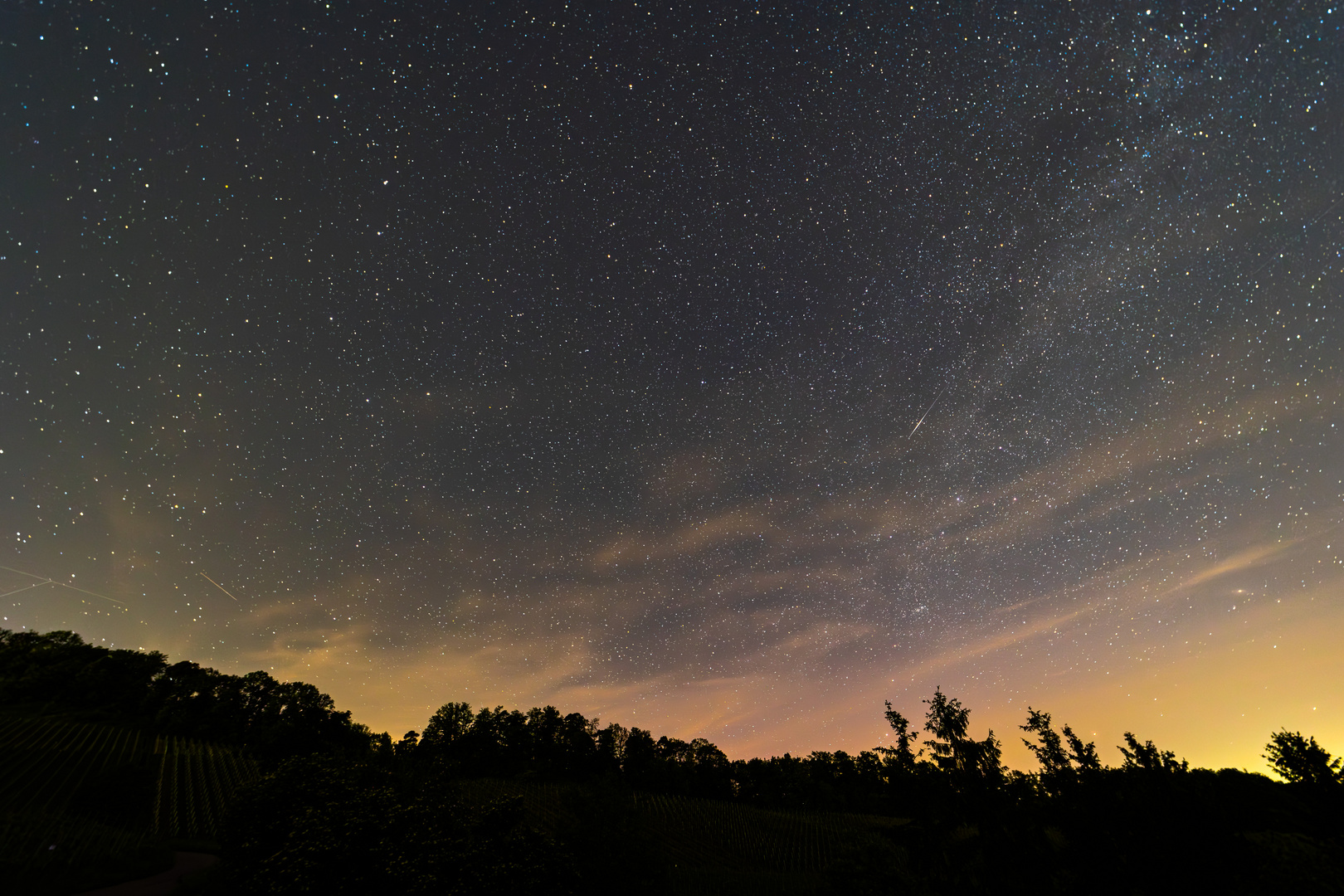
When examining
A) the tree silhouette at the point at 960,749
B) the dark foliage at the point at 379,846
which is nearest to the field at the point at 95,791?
the dark foliage at the point at 379,846

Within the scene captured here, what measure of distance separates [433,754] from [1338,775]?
127949 millimetres

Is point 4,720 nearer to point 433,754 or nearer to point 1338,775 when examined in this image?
point 433,754

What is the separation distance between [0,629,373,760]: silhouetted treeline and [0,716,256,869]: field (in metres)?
16.5

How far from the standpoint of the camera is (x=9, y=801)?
37031 millimetres

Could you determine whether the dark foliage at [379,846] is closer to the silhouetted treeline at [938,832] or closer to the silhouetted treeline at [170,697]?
the silhouetted treeline at [938,832]

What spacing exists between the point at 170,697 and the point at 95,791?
83.6 m

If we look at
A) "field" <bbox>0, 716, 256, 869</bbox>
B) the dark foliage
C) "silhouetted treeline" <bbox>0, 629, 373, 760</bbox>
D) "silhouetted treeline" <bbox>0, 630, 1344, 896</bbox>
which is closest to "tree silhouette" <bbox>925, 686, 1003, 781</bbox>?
"silhouetted treeline" <bbox>0, 630, 1344, 896</bbox>

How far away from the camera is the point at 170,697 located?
100 meters

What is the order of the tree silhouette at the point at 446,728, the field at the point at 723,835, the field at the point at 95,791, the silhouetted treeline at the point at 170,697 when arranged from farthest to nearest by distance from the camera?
the tree silhouette at the point at 446,728 → the silhouetted treeline at the point at 170,697 → the field at the point at 723,835 → the field at the point at 95,791

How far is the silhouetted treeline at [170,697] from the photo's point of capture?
85.3 m

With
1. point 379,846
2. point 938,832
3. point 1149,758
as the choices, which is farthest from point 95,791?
point 1149,758

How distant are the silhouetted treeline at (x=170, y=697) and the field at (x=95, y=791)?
16494 mm

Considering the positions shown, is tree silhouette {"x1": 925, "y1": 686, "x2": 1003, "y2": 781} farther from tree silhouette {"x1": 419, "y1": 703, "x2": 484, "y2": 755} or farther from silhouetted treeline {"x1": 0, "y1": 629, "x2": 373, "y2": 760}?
tree silhouette {"x1": 419, "y1": 703, "x2": 484, "y2": 755}

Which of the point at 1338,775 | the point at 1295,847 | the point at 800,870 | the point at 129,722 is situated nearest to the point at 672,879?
the point at 800,870
